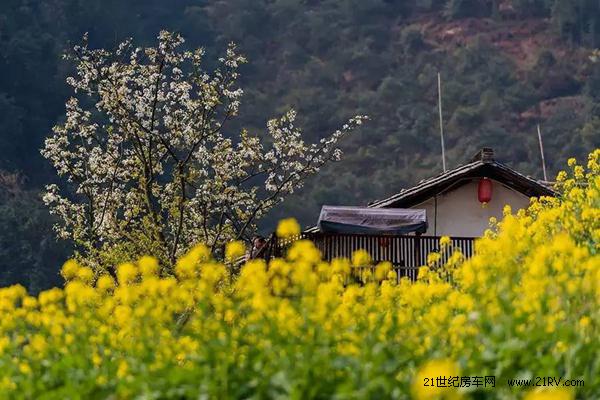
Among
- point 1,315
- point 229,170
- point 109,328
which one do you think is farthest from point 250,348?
point 229,170

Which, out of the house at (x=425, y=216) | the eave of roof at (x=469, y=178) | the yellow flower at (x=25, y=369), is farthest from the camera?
the eave of roof at (x=469, y=178)

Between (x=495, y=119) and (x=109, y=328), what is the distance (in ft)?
279

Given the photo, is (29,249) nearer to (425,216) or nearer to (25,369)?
(425,216)

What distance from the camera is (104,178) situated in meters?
24.9

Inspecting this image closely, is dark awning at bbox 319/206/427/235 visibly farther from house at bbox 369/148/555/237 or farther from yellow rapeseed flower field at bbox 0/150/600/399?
yellow rapeseed flower field at bbox 0/150/600/399

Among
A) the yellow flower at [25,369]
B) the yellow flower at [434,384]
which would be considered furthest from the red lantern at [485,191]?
the yellow flower at [434,384]

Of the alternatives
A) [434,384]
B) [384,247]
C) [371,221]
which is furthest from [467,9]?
[434,384]

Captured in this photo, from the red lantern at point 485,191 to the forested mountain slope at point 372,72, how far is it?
41654mm

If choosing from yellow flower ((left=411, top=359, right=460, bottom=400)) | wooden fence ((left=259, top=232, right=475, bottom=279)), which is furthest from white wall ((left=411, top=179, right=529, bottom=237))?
yellow flower ((left=411, top=359, right=460, bottom=400))

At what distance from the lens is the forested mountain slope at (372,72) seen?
81.8 m

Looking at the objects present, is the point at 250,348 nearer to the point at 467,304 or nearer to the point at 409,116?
the point at 467,304

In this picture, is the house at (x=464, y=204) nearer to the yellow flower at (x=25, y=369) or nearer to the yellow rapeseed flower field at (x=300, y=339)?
the yellow rapeseed flower field at (x=300, y=339)

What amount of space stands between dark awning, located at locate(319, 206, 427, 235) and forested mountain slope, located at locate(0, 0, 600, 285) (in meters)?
42.8

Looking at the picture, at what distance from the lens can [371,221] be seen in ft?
80.9
